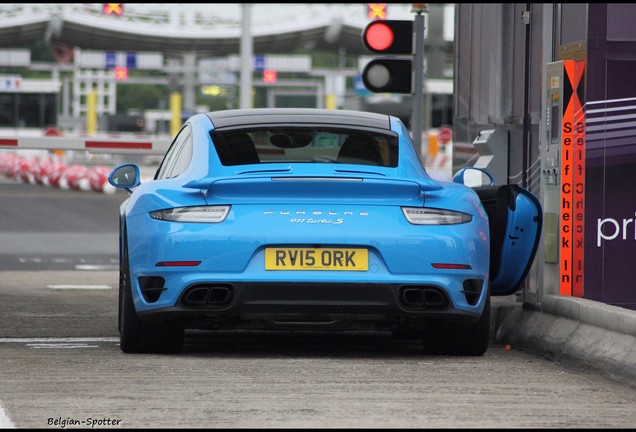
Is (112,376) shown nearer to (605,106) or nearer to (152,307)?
(152,307)

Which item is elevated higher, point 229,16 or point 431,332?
point 229,16

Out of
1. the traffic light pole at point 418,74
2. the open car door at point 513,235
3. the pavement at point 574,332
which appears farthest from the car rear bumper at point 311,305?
the traffic light pole at point 418,74

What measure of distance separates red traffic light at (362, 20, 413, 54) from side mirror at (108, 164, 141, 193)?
460cm

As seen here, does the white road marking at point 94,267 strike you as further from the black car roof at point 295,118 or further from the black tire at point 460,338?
the black tire at point 460,338

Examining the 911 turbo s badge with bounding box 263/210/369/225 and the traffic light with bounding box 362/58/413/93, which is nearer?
the 911 turbo s badge with bounding box 263/210/369/225

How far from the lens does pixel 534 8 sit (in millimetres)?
10375

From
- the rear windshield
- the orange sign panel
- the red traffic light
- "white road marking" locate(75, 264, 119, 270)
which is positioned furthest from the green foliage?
the rear windshield

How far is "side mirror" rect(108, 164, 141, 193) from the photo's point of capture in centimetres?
928

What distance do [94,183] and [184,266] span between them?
87.5ft

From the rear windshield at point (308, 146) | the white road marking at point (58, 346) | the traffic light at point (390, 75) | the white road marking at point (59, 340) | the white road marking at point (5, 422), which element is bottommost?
the white road marking at point (59, 340)

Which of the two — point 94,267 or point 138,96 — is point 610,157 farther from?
point 138,96

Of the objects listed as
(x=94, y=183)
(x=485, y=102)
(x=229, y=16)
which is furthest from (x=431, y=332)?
(x=229, y=16)

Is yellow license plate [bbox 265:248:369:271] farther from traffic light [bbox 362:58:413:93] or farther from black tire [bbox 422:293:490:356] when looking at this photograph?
traffic light [bbox 362:58:413:93]

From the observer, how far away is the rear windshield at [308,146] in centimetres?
840
